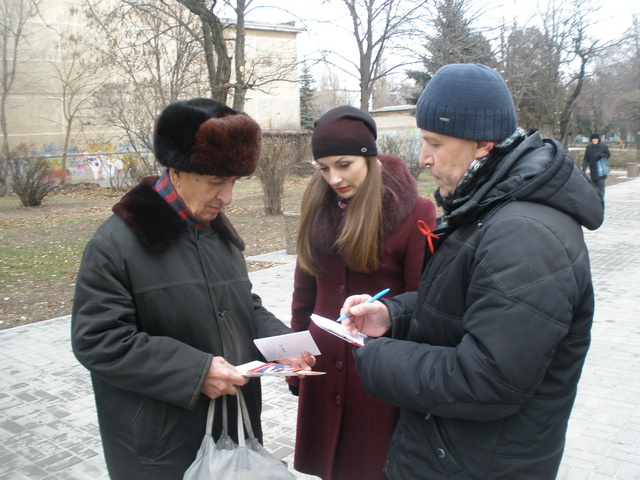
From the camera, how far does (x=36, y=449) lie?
3.91 metres

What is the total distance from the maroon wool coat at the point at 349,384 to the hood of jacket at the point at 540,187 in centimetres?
90

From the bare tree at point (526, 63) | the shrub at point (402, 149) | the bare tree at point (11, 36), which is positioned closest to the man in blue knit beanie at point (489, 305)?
the bare tree at point (526, 63)

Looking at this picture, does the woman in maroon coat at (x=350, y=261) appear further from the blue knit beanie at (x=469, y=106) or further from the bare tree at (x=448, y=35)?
the bare tree at (x=448, y=35)

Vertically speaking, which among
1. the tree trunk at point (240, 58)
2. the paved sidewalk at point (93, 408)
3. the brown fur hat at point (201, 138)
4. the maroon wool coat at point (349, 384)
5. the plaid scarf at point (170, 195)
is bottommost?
the paved sidewalk at point (93, 408)

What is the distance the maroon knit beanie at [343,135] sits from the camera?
2.54 metres

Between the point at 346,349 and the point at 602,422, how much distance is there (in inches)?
105

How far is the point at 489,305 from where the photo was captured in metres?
1.41

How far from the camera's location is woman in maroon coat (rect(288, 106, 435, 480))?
2451 mm

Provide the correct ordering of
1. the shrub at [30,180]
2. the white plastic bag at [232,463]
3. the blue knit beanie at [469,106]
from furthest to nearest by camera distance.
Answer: the shrub at [30,180], the white plastic bag at [232,463], the blue knit beanie at [469,106]

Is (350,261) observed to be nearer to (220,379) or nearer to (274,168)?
(220,379)

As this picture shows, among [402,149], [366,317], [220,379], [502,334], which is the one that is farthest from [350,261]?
[402,149]

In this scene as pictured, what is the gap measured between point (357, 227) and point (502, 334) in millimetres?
1152

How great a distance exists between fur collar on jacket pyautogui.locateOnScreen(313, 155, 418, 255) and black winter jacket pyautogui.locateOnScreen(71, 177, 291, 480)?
57 cm

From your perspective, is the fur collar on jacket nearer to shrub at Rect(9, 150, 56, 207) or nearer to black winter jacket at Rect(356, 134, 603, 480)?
black winter jacket at Rect(356, 134, 603, 480)
